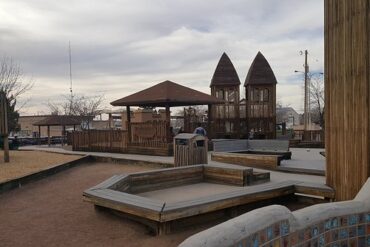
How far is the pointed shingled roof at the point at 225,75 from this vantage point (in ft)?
94.2

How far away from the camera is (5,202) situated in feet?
28.1

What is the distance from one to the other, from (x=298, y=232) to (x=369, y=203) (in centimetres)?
142

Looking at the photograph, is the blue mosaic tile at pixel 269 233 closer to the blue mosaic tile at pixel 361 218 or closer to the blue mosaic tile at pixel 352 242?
the blue mosaic tile at pixel 352 242

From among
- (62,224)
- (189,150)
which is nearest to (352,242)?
(62,224)

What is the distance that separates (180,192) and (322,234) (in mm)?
5086

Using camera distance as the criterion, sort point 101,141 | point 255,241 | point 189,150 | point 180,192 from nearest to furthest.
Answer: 1. point 255,241
2. point 180,192
3. point 189,150
4. point 101,141

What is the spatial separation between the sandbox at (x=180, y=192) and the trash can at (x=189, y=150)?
1203mm

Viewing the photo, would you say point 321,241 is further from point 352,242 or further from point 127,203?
point 127,203

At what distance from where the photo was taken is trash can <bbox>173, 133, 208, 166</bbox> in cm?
1152

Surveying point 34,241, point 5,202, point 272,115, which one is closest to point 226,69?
point 272,115

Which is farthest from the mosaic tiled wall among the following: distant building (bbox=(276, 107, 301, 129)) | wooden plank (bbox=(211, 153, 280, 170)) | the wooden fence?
distant building (bbox=(276, 107, 301, 129))

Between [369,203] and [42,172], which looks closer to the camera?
[369,203]

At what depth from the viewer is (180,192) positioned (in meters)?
8.95

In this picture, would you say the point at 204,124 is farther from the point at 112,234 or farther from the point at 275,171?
the point at 112,234
